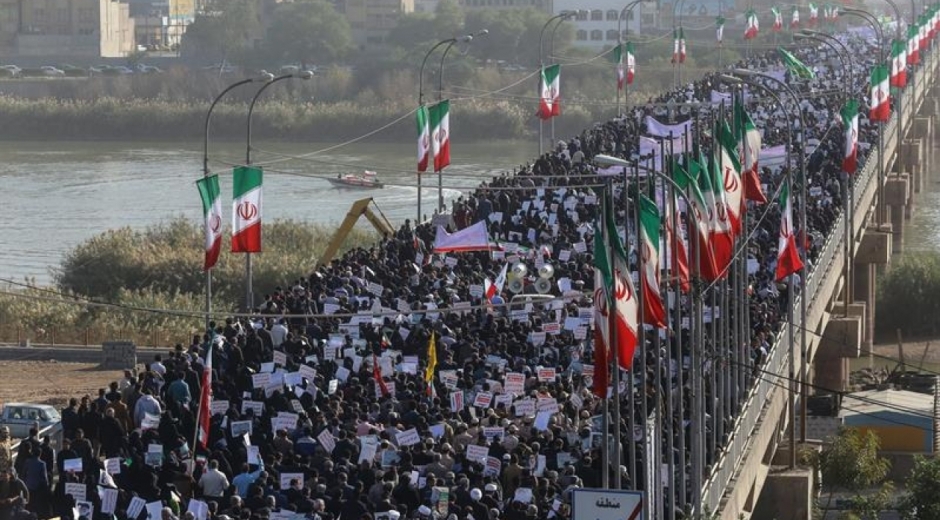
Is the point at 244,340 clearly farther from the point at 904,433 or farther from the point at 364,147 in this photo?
the point at 364,147

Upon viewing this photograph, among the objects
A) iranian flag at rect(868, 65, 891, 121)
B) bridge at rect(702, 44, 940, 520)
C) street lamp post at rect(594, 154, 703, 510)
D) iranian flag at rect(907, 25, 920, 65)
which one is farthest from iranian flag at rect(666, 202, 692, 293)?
iranian flag at rect(907, 25, 920, 65)

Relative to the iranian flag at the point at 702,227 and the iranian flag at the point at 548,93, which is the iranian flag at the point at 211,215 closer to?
the iranian flag at the point at 702,227

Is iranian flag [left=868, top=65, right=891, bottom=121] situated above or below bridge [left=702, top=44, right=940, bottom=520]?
above

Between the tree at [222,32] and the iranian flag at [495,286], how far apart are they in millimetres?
94692

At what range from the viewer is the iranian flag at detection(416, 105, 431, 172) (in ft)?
129

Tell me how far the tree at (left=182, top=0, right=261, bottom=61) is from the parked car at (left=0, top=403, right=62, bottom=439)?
315ft

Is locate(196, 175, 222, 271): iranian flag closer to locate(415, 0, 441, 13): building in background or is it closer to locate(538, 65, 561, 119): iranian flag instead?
locate(538, 65, 561, 119): iranian flag

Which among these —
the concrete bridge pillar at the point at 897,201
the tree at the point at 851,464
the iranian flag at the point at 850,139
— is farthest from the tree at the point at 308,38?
Result: the tree at the point at 851,464

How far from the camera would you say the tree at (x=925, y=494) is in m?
21.7

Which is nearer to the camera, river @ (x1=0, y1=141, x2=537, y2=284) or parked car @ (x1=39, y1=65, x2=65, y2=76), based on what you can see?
river @ (x1=0, y1=141, x2=537, y2=284)

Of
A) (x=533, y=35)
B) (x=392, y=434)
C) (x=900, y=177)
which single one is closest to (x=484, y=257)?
(x=392, y=434)

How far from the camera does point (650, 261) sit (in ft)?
61.0

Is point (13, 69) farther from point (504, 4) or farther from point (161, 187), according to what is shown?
point (161, 187)

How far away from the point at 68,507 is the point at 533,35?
99642 millimetres
